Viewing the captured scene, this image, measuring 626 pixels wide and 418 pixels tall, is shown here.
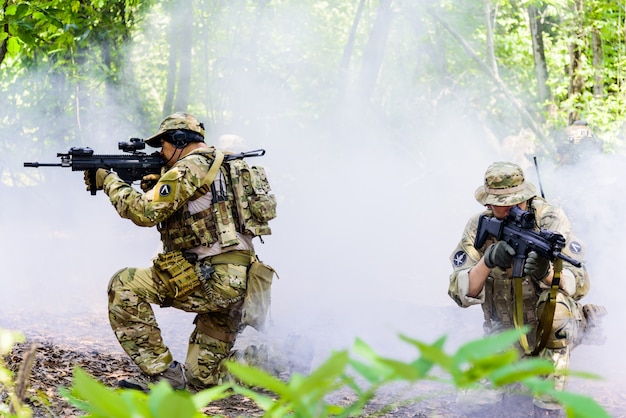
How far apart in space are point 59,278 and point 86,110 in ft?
14.9

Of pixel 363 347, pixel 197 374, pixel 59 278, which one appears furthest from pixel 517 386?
pixel 59 278

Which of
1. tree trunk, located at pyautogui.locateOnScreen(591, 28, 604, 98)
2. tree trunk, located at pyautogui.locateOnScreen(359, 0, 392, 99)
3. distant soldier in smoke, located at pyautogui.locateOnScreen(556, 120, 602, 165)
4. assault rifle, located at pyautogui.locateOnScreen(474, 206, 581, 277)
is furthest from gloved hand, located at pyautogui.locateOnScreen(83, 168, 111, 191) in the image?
tree trunk, located at pyautogui.locateOnScreen(359, 0, 392, 99)

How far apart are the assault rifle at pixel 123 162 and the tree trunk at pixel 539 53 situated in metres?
11.0

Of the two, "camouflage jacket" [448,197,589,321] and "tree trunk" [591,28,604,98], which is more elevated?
"tree trunk" [591,28,604,98]

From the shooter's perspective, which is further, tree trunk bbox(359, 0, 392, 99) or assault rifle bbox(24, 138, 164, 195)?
tree trunk bbox(359, 0, 392, 99)

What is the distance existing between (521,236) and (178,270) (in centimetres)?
206

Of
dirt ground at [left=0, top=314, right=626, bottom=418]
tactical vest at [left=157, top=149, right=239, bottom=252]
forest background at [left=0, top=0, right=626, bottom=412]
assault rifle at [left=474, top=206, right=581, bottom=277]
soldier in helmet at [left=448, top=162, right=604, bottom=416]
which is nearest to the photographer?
assault rifle at [left=474, top=206, right=581, bottom=277]

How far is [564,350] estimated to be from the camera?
205 inches

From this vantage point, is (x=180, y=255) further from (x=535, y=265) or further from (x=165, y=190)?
(x=535, y=265)

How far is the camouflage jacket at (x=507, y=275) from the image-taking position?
5.23m

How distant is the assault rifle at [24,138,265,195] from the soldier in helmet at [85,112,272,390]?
0.06 m

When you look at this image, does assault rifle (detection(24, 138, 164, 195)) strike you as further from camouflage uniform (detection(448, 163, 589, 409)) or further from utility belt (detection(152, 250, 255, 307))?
camouflage uniform (detection(448, 163, 589, 409))

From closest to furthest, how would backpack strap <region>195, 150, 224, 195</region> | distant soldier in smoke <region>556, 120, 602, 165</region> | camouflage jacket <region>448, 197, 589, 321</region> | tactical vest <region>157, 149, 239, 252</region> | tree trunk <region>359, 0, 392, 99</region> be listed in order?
camouflage jacket <region>448, 197, 589, 321</region>, backpack strap <region>195, 150, 224, 195</region>, tactical vest <region>157, 149, 239, 252</region>, distant soldier in smoke <region>556, 120, 602, 165</region>, tree trunk <region>359, 0, 392, 99</region>

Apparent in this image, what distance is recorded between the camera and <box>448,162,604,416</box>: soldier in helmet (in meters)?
5.11
